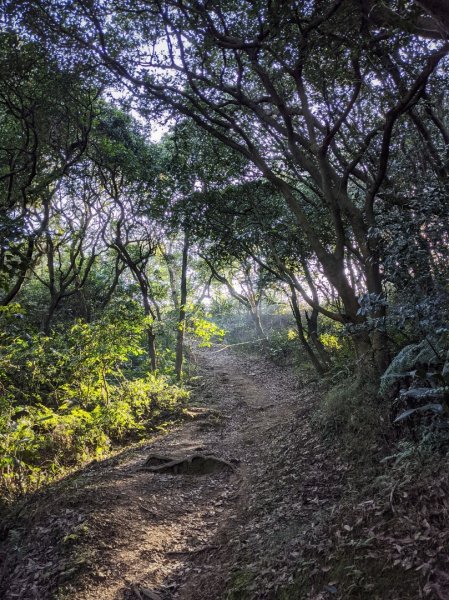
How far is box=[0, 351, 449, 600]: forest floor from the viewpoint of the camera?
11.1ft

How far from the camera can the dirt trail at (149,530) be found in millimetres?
4484

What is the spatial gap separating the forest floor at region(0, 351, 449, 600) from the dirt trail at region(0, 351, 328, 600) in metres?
0.02

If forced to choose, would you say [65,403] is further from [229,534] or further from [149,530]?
[229,534]

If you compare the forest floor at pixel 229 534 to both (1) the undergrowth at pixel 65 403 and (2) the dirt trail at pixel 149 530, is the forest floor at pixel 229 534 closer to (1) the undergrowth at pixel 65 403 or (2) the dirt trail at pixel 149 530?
(2) the dirt trail at pixel 149 530

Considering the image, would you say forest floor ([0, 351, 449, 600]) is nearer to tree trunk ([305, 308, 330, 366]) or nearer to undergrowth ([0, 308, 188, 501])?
undergrowth ([0, 308, 188, 501])

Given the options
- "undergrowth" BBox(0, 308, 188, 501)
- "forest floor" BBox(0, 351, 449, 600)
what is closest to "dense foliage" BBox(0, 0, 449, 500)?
"undergrowth" BBox(0, 308, 188, 501)

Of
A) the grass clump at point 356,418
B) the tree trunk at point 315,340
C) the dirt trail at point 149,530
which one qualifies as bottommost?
the dirt trail at point 149,530

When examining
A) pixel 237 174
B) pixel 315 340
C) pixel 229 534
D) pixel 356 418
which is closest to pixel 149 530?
pixel 229 534

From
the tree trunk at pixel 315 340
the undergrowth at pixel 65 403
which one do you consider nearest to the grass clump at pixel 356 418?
the tree trunk at pixel 315 340

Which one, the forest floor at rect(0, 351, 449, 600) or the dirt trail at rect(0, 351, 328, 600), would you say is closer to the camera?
the forest floor at rect(0, 351, 449, 600)

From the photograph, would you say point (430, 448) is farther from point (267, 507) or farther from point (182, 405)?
point (182, 405)

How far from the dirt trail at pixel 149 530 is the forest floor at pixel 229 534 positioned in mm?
18

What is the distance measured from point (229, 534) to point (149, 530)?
3.77 ft

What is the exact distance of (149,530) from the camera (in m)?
5.62
